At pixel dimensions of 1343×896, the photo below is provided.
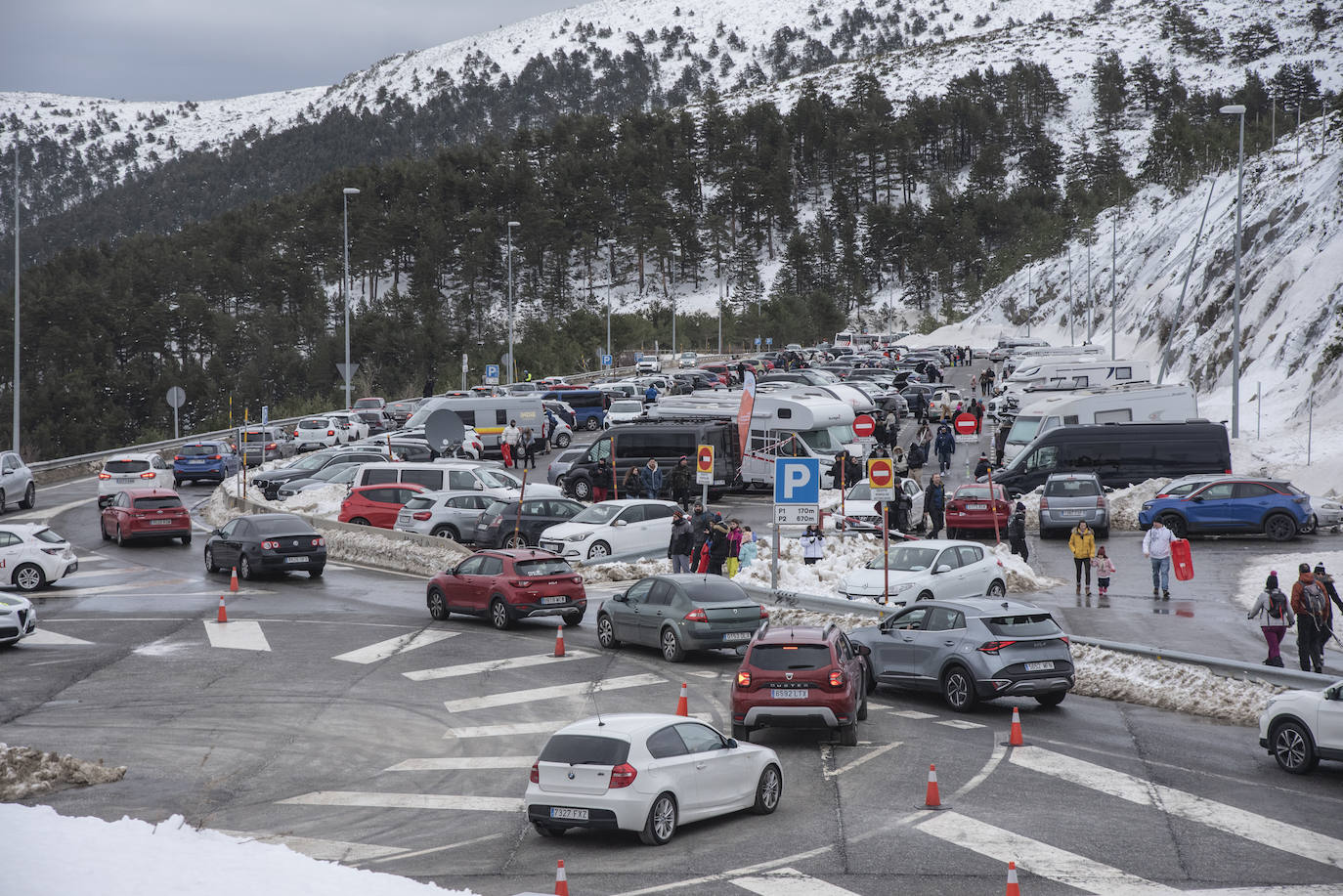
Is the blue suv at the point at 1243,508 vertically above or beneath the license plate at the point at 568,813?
above

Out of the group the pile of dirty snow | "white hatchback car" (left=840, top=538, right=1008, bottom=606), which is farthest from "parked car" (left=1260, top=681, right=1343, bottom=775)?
the pile of dirty snow

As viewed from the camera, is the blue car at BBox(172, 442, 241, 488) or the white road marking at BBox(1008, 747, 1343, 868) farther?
the blue car at BBox(172, 442, 241, 488)

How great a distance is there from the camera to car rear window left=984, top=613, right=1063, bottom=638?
17.6m

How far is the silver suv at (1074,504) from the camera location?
3262 cm

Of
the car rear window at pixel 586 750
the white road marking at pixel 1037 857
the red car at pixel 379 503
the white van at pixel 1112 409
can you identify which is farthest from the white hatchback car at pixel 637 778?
the white van at pixel 1112 409

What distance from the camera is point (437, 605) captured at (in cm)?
2492

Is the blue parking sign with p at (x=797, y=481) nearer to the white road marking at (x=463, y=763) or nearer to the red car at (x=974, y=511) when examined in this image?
the white road marking at (x=463, y=763)

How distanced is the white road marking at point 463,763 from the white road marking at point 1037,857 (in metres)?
→ 5.03

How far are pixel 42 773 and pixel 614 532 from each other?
16785mm

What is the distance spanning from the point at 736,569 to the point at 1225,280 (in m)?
51.7

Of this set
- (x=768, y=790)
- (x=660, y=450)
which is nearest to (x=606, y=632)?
(x=768, y=790)

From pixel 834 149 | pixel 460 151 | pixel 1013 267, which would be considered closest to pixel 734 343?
pixel 1013 267

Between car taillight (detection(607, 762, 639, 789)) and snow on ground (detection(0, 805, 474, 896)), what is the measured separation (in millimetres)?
3037

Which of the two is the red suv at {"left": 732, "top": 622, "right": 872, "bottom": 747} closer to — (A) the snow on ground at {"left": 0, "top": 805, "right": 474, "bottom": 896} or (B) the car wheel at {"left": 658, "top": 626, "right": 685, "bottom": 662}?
(B) the car wheel at {"left": 658, "top": 626, "right": 685, "bottom": 662}
